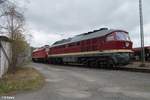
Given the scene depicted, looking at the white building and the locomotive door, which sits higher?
the locomotive door

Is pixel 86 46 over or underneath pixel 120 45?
over

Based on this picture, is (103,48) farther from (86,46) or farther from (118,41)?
(86,46)

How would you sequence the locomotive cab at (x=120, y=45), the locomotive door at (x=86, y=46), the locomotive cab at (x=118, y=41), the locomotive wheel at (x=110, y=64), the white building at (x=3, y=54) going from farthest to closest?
the locomotive door at (x=86, y=46) → the locomotive cab at (x=118, y=41) → the locomotive wheel at (x=110, y=64) → the locomotive cab at (x=120, y=45) → the white building at (x=3, y=54)

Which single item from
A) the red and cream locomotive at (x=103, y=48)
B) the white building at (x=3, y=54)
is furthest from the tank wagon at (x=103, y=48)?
the white building at (x=3, y=54)

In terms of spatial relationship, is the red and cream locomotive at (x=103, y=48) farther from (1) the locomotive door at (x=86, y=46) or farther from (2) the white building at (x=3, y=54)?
(2) the white building at (x=3, y=54)

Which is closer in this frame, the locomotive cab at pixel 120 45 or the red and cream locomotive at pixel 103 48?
the locomotive cab at pixel 120 45

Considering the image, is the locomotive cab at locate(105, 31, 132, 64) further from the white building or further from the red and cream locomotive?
the white building

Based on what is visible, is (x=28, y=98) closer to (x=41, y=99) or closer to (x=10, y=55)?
(x=41, y=99)

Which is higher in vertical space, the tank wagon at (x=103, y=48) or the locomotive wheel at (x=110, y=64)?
the tank wagon at (x=103, y=48)

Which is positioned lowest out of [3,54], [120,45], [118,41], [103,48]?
[3,54]

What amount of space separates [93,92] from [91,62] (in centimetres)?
1625

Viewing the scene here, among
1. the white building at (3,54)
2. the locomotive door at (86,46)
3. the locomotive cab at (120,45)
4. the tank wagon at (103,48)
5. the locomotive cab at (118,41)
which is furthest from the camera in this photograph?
the locomotive door at (86,46)

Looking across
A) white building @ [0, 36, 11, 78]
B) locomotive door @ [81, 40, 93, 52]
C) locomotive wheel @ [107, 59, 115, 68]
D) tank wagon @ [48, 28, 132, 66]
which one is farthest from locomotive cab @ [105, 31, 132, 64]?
white building @ [0, 36, 11, 78]

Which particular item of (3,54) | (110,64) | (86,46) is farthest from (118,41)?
(3,54)
